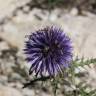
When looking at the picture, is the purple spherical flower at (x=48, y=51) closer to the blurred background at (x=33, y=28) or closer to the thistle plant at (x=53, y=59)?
the thistle plant at (x=53, y=59)

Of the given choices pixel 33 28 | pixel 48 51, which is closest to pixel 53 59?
pixel 48 51

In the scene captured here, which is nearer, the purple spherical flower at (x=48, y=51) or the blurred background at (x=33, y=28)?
the purple spherical flower at (x=48, y=51)

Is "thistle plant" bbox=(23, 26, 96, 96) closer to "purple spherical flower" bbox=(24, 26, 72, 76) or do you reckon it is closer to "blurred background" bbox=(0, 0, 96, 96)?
"purple spherical flower" bbox=(24, 26, 72, 76)

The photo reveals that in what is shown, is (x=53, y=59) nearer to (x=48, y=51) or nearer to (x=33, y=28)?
(x=48, y=51)

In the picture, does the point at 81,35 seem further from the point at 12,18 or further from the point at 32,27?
the point at 12,18

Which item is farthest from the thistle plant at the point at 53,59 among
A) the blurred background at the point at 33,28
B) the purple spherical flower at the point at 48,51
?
the blurred background at the point at 33,28
